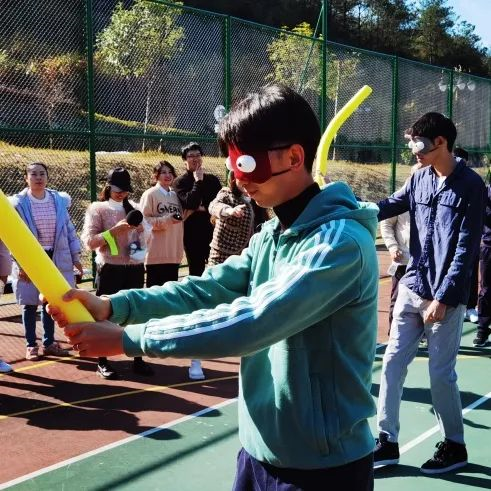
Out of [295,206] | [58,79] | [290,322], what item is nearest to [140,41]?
[58,79]

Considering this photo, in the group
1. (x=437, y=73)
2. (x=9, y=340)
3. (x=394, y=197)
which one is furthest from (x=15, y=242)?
(x=437, y=73)

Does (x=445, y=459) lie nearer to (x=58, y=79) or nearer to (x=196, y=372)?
(x=196, y=372)

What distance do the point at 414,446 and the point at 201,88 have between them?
7790 millimetres

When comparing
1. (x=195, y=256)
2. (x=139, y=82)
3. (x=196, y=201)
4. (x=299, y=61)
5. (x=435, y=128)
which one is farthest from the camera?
(x=299, y=61)

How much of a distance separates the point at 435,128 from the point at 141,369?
12.2 ft

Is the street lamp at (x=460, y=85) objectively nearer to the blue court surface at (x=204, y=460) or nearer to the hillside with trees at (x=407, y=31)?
the blue court surface at (x=204, y=460)

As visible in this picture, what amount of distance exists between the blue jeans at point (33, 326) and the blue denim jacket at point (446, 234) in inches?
164

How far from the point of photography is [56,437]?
5.15 meters

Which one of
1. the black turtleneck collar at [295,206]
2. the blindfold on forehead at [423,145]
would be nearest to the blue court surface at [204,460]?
the blindfold on forehead at [423,145]

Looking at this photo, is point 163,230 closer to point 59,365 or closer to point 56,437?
point 59,365

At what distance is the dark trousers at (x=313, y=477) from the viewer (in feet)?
7.03

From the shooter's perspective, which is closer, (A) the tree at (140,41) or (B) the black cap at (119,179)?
(B) the black cap at (119,179)

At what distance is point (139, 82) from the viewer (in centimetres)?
1099

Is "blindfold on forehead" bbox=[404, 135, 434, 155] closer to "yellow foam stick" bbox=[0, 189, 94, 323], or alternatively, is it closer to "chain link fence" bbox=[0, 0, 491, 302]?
"yellow foam stick" bbox=[0, 189, 94, 323]
